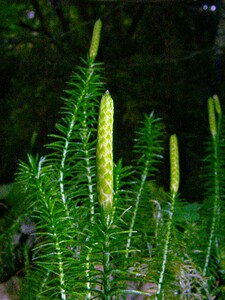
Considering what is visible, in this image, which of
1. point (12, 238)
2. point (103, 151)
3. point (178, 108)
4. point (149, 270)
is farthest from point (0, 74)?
point (103, 151)

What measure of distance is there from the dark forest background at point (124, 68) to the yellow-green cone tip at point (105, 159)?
1.71 m

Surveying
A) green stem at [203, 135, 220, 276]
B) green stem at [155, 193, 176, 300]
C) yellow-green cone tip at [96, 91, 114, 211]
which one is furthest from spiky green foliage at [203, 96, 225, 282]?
yellow-green cone tip at [96, 91, 114, 211]

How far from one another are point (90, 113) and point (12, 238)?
0.67 metres

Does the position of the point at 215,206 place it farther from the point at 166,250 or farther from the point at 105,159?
the point at 105,159

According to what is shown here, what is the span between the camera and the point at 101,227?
58 cm

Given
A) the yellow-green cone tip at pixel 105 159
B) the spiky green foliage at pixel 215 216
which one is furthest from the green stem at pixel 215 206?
the yellow-green cone tip at pixel 105 159

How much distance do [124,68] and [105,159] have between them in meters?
1.91

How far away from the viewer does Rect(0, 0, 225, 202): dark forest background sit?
7.54 feet

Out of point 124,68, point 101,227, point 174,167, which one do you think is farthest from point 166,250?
point 124,68

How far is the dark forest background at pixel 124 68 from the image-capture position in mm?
2297

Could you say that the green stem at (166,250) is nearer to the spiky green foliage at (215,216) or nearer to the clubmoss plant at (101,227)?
the clubmoss plant at (101,227)

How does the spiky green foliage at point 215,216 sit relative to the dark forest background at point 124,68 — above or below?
below

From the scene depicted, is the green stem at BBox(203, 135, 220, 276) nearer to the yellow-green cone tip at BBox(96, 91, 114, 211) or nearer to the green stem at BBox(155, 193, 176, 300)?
the green stem at BBox(155, 193, 176, 300)

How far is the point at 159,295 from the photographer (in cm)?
86
